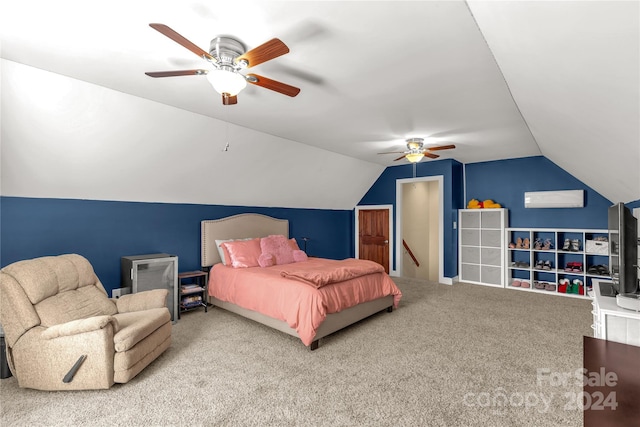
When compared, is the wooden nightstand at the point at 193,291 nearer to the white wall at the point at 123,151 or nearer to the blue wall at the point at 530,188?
the white wall at the point at 123,151

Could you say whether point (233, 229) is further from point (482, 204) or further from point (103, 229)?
point (482, 204)

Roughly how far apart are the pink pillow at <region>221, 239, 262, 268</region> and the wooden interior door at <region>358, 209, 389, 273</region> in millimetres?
3399

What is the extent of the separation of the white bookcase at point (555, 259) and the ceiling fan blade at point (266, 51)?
562 centimetres

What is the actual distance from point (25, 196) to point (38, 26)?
2169mm

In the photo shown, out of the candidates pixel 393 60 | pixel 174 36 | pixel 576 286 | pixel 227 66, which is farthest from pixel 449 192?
pixel 174 36

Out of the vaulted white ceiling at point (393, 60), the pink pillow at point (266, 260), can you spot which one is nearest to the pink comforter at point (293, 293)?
the pink pillow at point (266, 260)

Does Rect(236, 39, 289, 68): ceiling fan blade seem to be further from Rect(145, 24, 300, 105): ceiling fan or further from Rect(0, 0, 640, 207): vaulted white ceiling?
Rect(0, 0, 640, 207): vaulted white ceiling

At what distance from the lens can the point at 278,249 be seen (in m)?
4.94

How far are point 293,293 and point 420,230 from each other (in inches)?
193

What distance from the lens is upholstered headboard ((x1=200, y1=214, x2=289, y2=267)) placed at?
16.1 feet

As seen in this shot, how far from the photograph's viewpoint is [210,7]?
1.85 meters

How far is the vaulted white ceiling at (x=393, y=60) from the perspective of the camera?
164 centimetres

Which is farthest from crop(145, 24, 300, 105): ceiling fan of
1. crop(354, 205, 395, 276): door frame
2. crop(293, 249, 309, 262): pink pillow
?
crop(354, 205, 395, 276): door frame

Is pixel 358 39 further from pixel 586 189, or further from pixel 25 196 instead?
pixel 586 189
